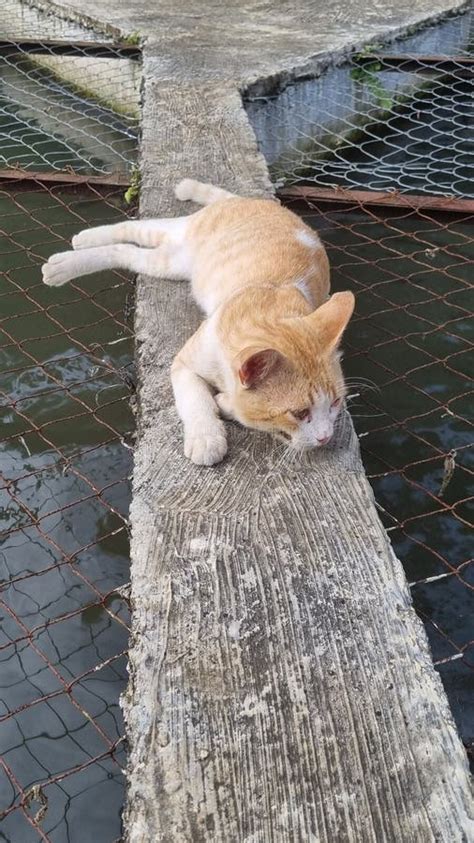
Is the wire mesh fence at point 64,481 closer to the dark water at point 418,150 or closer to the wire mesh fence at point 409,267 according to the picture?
the wire mesh fence at point 409,267

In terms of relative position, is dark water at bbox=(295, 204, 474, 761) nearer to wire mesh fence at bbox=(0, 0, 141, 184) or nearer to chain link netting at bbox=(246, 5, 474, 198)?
chain link netting at bbox=(246, 5, 474, 198)

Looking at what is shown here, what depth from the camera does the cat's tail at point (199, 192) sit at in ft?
11.5

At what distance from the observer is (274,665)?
1.58m

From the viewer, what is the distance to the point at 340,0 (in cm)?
668

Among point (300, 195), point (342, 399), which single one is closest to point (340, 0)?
point (300, 195)

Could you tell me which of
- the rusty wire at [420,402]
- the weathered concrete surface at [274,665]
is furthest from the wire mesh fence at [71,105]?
the weathered concrete surface at [274,665]

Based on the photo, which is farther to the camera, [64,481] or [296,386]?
[64,481]

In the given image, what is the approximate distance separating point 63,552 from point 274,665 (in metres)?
1.15

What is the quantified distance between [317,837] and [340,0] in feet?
22.3

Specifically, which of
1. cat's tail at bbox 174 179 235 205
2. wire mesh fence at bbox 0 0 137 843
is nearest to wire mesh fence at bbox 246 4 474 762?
cat's tail at bbox 174 179 235 205

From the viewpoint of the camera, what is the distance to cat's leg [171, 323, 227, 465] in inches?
82.6

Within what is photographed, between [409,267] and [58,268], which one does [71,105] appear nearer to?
[409,267]

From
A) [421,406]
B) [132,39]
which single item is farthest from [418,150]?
[421,406]

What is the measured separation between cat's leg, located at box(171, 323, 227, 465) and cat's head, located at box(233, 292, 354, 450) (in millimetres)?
98
